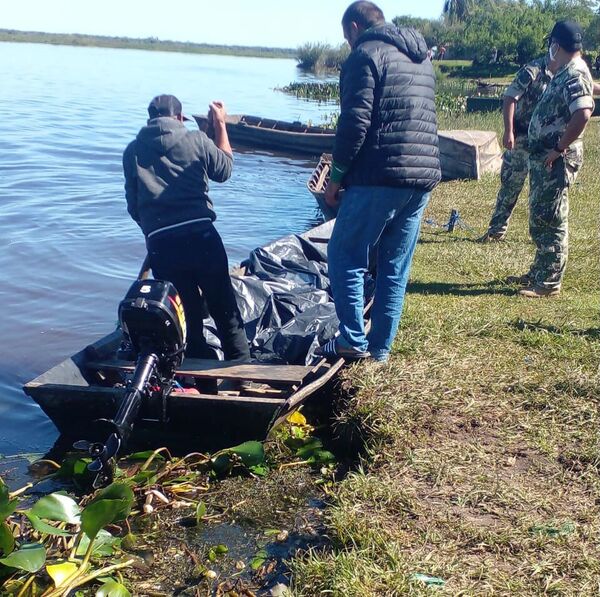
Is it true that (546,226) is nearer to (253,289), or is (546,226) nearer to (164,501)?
(253,289)

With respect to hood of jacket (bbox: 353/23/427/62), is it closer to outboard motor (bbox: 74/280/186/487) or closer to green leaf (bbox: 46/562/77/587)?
outboard motor (bbox: 74/280/186/487)

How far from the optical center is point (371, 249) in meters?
5.08

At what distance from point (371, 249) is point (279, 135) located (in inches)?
786

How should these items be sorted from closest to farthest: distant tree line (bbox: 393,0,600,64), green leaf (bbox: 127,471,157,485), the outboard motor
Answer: green leaf (bbox: 127,471,157,485)
the outboard motor
distant tree line (bbox: 393,0,600,64)

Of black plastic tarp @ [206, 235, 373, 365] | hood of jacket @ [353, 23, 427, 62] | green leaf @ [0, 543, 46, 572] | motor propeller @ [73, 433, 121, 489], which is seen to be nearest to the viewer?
green leaf @ [0, 543, 46, 572]

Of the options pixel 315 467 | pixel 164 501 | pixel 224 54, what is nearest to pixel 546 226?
pixel 315 467

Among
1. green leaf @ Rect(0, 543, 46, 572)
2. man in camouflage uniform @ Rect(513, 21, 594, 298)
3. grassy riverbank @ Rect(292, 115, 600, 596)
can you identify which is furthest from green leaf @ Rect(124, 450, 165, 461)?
man in camouflage uniform @ Rect(513, 21, 594, 298)

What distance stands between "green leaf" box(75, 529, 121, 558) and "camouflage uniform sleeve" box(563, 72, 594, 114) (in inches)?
187

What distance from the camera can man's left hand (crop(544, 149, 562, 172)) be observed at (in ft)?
21.0

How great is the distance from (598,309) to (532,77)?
2675mm

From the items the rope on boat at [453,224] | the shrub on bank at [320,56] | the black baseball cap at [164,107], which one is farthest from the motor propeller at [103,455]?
the shrub on bank at [320,56]

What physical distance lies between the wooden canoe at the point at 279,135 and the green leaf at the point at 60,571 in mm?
20335

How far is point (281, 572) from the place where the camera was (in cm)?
A: 365

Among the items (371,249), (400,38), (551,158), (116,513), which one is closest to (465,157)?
(551,158)
